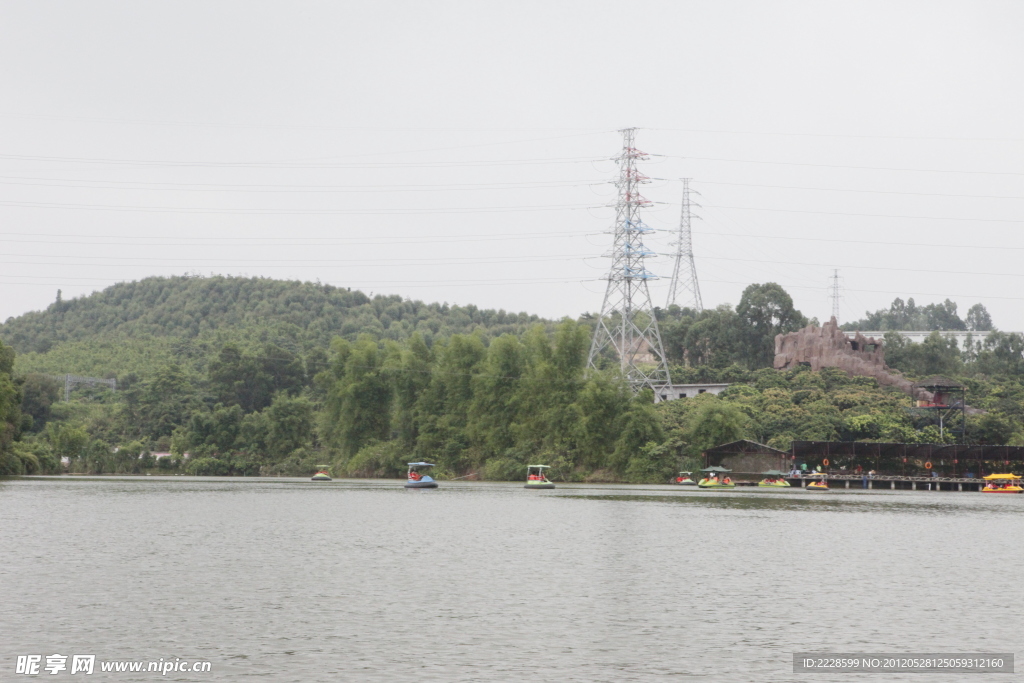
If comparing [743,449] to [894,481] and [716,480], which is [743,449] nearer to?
[716,480]

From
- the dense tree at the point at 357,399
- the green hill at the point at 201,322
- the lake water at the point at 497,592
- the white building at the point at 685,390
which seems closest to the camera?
the lake water at the point at 497,592

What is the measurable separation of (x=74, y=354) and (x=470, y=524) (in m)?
104

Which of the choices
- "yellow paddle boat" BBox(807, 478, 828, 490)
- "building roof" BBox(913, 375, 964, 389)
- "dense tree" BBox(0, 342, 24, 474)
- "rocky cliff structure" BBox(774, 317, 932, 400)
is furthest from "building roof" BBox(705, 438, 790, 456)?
"dense tree" BBox(0, 342, 24, 474)

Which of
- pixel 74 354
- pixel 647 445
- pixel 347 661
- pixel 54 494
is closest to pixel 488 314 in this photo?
pixel 74 354

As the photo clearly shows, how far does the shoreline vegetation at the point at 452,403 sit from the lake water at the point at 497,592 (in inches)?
1431

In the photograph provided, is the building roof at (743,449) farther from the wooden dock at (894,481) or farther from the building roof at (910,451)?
the wooden dock at (894,481)

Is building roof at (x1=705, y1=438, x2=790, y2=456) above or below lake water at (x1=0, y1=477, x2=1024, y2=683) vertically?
above

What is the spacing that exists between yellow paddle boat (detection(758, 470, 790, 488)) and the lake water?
31.2 metres

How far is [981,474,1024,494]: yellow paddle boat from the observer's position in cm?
7519

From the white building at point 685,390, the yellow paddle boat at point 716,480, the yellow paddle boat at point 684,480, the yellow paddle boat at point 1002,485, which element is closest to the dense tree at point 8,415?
the yellow paddle boat at point 684,480

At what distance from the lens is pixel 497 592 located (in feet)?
78.7

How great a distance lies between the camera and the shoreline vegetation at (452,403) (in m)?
82.5

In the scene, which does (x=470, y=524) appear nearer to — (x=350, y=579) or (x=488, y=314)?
(x=350, y=579)

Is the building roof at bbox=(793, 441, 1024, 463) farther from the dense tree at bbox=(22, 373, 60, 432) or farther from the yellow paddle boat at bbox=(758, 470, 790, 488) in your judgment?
the dense tree at bbox=(22, 373, 60, 432)
